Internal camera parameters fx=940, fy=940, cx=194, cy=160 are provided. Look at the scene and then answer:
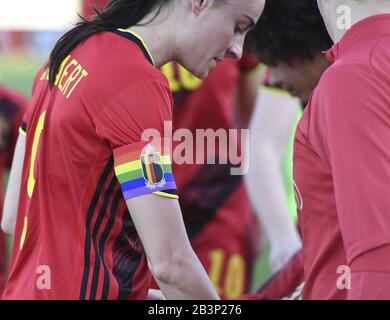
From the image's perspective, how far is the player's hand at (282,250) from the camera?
430 centimetres

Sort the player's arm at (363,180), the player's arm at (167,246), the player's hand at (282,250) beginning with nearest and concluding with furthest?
the player's arm at (363,180) < the player's arm at (167,246) < the player's hand at (282,250)

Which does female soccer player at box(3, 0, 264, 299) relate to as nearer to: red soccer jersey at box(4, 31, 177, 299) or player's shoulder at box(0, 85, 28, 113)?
red soccer jersey at box(4, 31, 177, 299)

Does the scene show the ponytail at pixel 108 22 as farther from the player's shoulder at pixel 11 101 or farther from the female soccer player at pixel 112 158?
the player's shoulder at pixel 11 101

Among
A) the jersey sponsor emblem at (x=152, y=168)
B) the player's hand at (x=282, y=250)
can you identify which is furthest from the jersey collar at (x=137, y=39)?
the player's hand at (x=282, y=250)

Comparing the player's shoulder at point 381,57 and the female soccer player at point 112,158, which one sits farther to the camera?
the female soccer player at point 112,158

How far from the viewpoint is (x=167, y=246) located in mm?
2289

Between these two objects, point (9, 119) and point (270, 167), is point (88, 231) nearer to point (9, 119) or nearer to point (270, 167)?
point (270, 167)

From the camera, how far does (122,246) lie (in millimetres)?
2484

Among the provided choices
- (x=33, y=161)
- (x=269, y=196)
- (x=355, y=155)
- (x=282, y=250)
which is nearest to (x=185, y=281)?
(x=33, y=161)

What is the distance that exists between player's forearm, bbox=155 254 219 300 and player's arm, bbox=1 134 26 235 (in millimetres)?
658

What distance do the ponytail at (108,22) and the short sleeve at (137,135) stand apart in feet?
0.94

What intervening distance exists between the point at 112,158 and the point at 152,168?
4.6 inches
